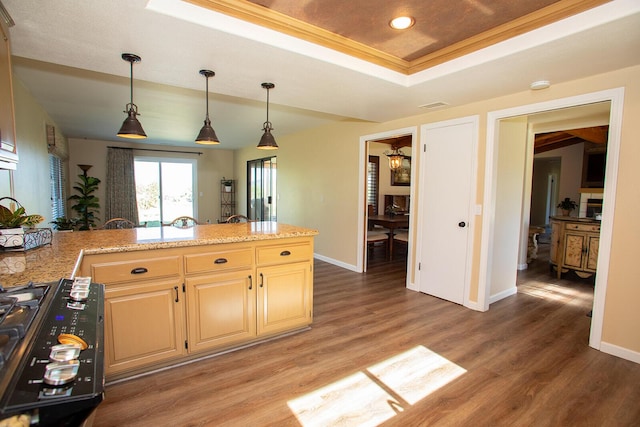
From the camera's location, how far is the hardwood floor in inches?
70.4

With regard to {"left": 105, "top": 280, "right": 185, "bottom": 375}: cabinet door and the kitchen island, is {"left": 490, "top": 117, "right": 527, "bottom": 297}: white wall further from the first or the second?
{"left": 105, "top": 280, "right": 185, "bottom": 375}: cabinet door

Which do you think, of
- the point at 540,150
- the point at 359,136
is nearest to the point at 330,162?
the point at 359,136

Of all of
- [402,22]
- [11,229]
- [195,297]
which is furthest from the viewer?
[195,297]

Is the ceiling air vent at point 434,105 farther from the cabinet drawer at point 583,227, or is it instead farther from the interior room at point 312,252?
the cabinet drawer at point 583,227

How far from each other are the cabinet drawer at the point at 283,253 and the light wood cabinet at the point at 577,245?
3.90 metres

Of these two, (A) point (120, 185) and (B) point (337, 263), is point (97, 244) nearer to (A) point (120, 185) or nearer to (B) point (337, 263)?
(B) point (337, 263)

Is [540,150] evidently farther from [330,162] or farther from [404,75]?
[404,75]

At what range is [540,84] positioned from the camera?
266 centimetres

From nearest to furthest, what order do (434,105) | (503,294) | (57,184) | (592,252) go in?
(434,105), (503,294), (592,252), (57,184)

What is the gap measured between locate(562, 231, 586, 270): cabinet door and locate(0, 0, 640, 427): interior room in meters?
0.03

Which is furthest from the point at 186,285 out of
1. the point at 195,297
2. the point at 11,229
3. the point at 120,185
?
the point at 120,185

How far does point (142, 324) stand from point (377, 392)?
63.5 inches

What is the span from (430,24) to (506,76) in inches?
34.1

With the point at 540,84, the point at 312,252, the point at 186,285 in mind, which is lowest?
the point at 186,285
